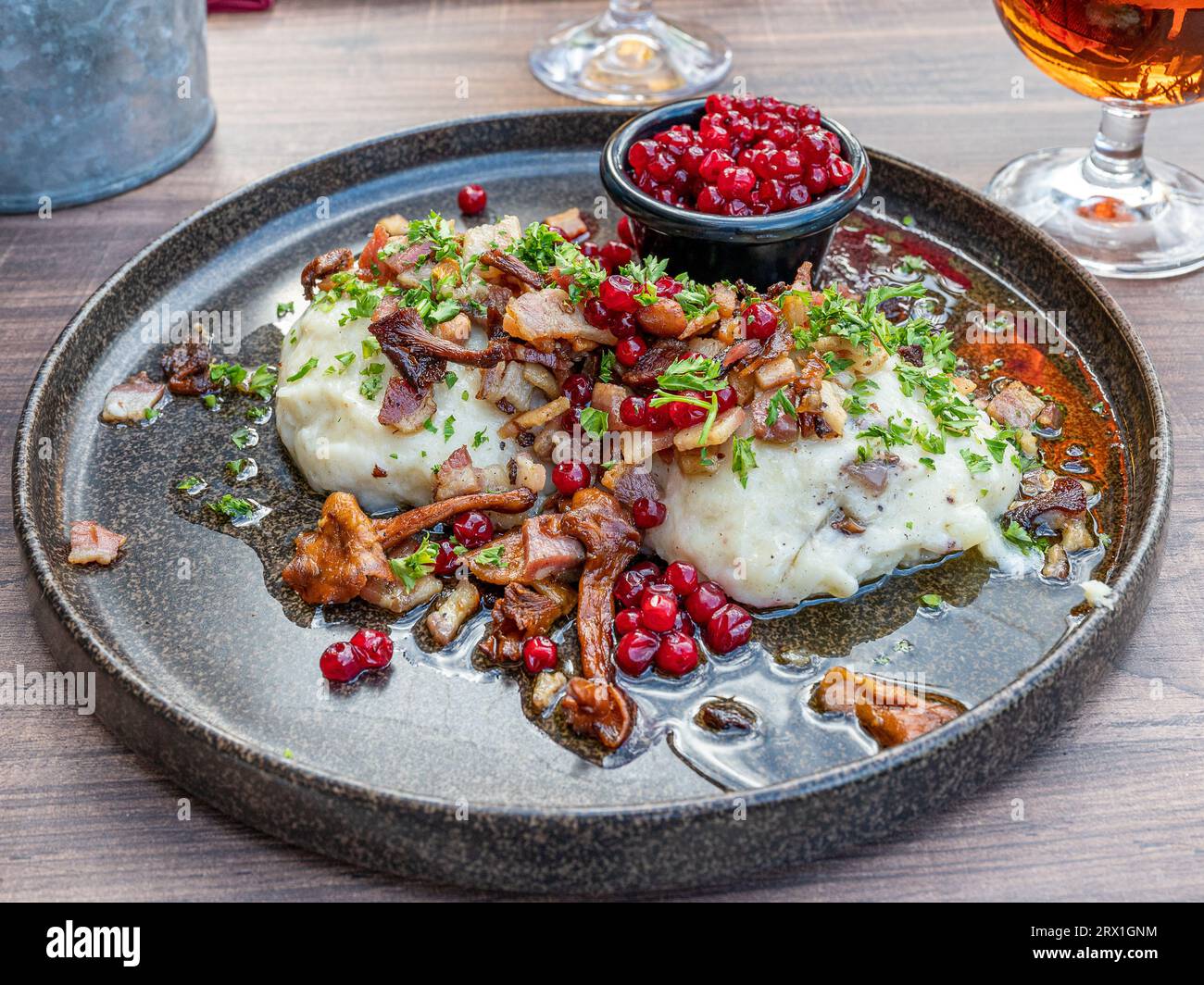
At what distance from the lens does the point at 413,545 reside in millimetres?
2789

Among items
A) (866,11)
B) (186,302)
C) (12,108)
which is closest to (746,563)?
(186,302)

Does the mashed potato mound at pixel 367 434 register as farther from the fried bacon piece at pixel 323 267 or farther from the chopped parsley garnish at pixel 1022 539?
the chopped parsley garnish at pixel 1022 539

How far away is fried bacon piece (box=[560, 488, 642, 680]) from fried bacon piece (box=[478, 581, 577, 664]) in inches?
2.1

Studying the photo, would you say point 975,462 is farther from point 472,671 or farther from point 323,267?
point 323,267

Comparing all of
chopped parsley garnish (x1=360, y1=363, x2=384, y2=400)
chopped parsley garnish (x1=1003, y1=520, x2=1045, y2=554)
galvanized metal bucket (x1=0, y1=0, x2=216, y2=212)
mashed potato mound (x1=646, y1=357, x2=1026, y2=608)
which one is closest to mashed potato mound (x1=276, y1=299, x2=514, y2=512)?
chopped parsley garnish (x1=360, y1=363, x2=384, y2=400)

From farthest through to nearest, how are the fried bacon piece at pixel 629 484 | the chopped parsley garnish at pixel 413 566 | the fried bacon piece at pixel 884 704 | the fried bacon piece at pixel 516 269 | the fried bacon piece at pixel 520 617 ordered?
the fried bacon piece at pixel 516 269 < the fried bacon piece at pixel 629 484 < the chopped parsley garnish at pixel 413 566 < the fried bacon piece at pixel 520 617 < the fried bacon piece at pixel 884 704

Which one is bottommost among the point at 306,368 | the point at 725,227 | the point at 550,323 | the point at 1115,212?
the point at 306,368

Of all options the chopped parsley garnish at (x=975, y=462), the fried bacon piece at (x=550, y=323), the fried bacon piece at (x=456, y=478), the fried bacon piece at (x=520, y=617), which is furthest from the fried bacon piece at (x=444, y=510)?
the chopped parsley garnish at (x=975, y=462)

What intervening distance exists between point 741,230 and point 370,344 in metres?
0.97

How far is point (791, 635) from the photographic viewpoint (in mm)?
2607

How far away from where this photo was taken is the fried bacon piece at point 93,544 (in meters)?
2.72

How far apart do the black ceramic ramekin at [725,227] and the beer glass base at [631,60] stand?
4.23 ft

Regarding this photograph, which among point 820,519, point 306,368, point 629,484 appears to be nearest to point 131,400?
point 306,368

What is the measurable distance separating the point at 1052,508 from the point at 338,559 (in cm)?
160
